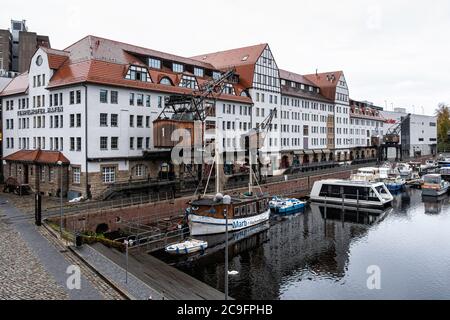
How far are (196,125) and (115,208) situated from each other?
50.0 ft

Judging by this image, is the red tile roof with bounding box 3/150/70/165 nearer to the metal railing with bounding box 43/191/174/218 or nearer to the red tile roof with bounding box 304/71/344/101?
the metal railing with bounding box 43/191/174/218

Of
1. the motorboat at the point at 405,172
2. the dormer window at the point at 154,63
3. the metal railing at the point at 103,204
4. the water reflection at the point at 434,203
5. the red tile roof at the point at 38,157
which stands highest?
the dormer window at the point at 154,63

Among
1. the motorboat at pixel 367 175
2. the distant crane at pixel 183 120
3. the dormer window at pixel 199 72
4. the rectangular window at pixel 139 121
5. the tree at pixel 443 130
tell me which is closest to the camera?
the distant crane at pixel 183 120

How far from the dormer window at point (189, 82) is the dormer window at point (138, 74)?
624cm

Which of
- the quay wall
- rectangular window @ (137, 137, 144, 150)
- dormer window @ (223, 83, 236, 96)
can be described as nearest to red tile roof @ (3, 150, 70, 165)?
rectangular window @ (137, 137, 144, 150)

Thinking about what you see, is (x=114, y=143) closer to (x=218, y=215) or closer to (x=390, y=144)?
(x=218, y=215)

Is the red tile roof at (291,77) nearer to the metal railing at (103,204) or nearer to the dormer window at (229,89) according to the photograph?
the dormer window at (229,89)

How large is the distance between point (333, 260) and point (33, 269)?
73.4 ft

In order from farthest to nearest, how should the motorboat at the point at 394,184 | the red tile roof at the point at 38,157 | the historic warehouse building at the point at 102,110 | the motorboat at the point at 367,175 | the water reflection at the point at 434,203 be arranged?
1. the motorboat at the point at 394,184
2. the motorboat at the point at 367,175
3. the water reflection at the point at 434,203
4. the red tile roof at the point at 38,157
5. the historic warehouse building at the point at 102,110

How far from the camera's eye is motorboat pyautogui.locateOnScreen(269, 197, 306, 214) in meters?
54.2

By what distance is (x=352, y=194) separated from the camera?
61688 millimetres

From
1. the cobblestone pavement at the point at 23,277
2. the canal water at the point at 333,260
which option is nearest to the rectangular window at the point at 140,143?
the canal water at the point at 333,260

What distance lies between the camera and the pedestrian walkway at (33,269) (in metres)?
19.3

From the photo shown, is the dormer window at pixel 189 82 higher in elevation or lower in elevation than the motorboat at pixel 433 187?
higher
